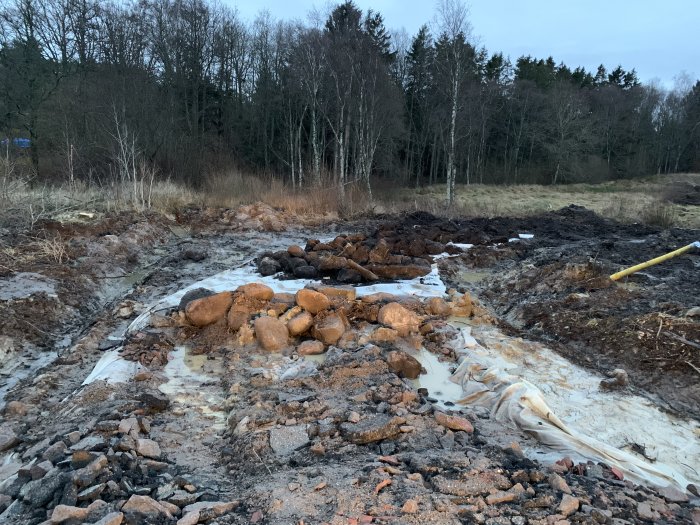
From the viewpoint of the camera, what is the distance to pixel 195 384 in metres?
4.95

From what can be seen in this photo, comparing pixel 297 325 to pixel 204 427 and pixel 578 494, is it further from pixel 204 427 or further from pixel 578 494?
pixel 578 494

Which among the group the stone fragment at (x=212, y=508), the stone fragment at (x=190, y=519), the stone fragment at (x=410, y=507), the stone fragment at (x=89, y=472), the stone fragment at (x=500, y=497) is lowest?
the stone fragment at (x=212, y=508)

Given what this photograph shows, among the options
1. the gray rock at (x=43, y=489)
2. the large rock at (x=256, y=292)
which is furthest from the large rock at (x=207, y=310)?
the gray rock at (x=43, y=489)

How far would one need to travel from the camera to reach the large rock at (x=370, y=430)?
3.62m

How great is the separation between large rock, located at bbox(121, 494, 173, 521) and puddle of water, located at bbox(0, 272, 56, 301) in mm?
5205

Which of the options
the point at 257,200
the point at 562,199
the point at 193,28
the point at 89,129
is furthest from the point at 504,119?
the point at 89,129

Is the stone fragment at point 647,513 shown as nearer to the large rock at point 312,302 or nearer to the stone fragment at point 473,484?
the stone fragment at point 473,484

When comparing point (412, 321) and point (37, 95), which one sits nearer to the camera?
point (412, 321)

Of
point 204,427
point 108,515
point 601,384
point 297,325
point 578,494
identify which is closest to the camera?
point 108,515

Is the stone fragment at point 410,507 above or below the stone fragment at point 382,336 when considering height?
above

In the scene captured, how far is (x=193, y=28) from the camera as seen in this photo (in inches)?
1047

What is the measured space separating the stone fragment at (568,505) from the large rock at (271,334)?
371 centimetres

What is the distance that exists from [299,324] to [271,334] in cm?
41

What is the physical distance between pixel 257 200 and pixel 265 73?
13141 mm
